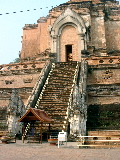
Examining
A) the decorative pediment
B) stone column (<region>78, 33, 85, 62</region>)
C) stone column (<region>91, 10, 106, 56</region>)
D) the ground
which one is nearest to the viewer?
the ground

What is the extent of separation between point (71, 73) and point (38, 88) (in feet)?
12.8

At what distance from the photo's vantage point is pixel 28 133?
13453 mm

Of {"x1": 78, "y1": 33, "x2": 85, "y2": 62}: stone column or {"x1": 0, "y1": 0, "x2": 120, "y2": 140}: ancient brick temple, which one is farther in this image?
{"x1": 78, "y1": 33, "x2": 85, "y2": 62}: stone column

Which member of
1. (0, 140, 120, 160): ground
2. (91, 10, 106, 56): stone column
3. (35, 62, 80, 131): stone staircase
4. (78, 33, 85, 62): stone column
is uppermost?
(91, 10, 106, 56): stone column

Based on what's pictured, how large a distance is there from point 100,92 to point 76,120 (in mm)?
5544

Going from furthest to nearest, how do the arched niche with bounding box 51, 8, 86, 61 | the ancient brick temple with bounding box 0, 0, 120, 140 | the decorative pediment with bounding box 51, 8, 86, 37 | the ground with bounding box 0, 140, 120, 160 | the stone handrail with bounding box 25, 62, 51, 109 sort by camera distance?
the decorative pediment with bounding box 51, 8, 86, 37
the arched niche with bounding box 51, 8, 86, 61
the stone handrail with bounding box 25, 62, 51, 109
the ancient brick temple with bounding box 0, 0, 120, 140
the ground with bounding box 0, 140, 120, 160

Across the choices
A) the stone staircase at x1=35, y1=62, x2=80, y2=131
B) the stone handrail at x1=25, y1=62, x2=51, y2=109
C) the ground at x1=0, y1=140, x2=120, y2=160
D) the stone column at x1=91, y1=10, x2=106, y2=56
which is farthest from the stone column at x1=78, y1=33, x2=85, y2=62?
the ground at x1=0, y1=140, x2=120, y2=160

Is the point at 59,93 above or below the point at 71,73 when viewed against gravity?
below

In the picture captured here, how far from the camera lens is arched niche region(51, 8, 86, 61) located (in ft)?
83.7

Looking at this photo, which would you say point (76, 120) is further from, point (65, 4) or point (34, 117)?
point (65, 4)

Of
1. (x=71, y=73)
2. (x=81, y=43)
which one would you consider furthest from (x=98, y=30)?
(x=71, y=73)

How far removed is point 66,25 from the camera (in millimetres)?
26406

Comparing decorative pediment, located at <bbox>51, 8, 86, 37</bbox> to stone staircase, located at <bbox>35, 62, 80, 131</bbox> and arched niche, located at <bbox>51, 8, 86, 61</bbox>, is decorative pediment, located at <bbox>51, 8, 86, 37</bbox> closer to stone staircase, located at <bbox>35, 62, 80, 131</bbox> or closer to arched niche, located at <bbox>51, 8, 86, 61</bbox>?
arched niche, located at <bbox>51, 8, 86, 61</bbox>

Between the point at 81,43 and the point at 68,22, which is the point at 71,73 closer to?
the point at 81,43
